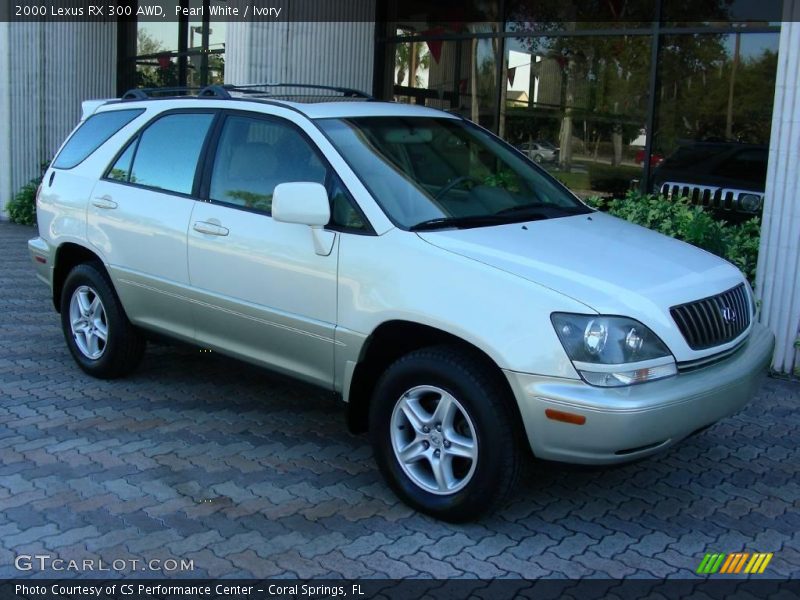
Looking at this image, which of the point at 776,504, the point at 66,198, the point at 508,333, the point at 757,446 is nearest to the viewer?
the point at 508,333

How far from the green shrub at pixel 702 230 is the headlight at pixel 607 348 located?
3.56 meters

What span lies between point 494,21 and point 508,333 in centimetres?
792

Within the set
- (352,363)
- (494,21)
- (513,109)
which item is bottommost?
(352,363)

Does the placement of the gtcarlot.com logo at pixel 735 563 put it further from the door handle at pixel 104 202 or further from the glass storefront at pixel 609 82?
the glass storefront at pixel 609 82

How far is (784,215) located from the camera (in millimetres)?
6488

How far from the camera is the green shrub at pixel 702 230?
6949 mm

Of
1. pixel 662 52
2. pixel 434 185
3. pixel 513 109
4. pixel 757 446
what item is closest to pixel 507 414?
pixel 434 185

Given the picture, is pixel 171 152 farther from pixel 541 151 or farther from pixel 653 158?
pixel 541 151

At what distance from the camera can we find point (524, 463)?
385 centimetres

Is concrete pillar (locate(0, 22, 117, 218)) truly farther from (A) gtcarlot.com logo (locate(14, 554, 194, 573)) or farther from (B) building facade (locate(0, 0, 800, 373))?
(A) gtcarlot.com logo (locate(14, 554, 194, 573))

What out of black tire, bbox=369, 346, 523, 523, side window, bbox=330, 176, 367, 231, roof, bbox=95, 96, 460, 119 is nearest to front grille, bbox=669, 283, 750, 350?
black tire, bbox=369, 346, 523, 523

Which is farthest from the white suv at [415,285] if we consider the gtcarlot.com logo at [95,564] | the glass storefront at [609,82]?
the glass storefront at [609,82]

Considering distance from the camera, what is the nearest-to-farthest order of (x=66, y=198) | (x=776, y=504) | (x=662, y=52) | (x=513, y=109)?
(x=776, y=504), (x=66, y=198), (x=662, y=52), (x=513, y=109)

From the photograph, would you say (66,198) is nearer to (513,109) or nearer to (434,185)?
(434,185)
